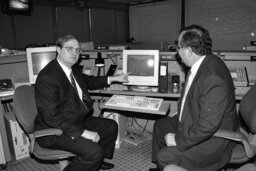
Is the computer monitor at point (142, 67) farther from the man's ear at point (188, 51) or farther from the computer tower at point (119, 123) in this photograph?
the man's ear at point (188, 51)

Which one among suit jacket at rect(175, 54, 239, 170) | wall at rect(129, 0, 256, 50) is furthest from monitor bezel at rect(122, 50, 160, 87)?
wall at rect(129, 0, 256, 50)

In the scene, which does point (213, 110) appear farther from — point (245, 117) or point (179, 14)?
point (179, 14)

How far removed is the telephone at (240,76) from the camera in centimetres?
238

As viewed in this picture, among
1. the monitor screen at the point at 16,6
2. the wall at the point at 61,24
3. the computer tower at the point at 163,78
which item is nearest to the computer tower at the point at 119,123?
the computer tower at the point at 163,78

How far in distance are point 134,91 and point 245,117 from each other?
3.63ft

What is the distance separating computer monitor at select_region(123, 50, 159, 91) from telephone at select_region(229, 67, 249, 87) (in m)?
0.77

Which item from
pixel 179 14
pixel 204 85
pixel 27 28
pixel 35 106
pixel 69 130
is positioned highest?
pixel 179 14

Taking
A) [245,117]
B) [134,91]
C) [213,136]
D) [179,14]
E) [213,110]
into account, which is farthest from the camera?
[179,14]

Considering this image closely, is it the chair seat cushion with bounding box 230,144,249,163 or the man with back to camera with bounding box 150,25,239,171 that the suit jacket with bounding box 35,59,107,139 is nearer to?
the man with back to camera with bounding box 150,25,239,171

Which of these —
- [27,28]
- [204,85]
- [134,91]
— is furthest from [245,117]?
[27,28]

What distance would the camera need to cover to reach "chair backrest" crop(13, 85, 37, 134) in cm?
187

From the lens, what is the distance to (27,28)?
5.89 metres

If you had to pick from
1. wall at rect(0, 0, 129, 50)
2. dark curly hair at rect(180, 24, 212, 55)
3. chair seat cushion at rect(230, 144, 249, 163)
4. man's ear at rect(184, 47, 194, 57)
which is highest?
wall at rect(0, 0, 129, 50)

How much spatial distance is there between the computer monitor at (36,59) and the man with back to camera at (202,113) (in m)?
1.65
